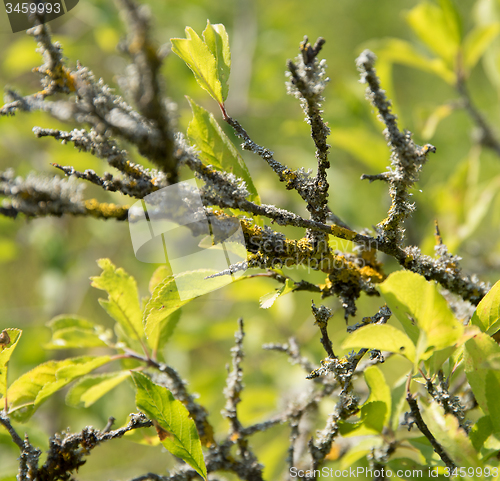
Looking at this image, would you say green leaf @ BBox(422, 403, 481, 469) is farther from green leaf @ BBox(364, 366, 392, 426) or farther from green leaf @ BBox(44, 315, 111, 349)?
green leaf @ BBox(44, 315, 111, 349)

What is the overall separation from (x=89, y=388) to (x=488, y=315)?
88 centimetres

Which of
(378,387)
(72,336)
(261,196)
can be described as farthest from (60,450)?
(261,196)

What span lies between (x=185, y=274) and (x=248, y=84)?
2319mm

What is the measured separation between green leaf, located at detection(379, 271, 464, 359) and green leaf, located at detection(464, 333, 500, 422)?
7cm

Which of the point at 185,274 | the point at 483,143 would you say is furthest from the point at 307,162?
the point at 185,274

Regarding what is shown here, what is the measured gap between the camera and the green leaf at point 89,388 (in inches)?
38.9

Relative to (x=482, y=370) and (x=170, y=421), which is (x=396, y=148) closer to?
(x=482, y=370)

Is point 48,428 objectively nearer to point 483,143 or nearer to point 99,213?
point 99,213

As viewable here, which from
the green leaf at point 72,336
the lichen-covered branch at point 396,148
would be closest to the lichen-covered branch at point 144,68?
the lichen-covered branch at point 396,148

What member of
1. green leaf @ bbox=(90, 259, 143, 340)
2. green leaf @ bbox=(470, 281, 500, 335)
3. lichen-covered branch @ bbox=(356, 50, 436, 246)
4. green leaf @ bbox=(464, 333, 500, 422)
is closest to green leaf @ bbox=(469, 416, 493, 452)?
green leaf @ bbox=(464, 333, 500, 422)

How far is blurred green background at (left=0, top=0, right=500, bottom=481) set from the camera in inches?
69.2

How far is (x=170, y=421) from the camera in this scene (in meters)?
0.81

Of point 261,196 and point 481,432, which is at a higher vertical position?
point 261,196

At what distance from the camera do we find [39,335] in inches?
88.4
